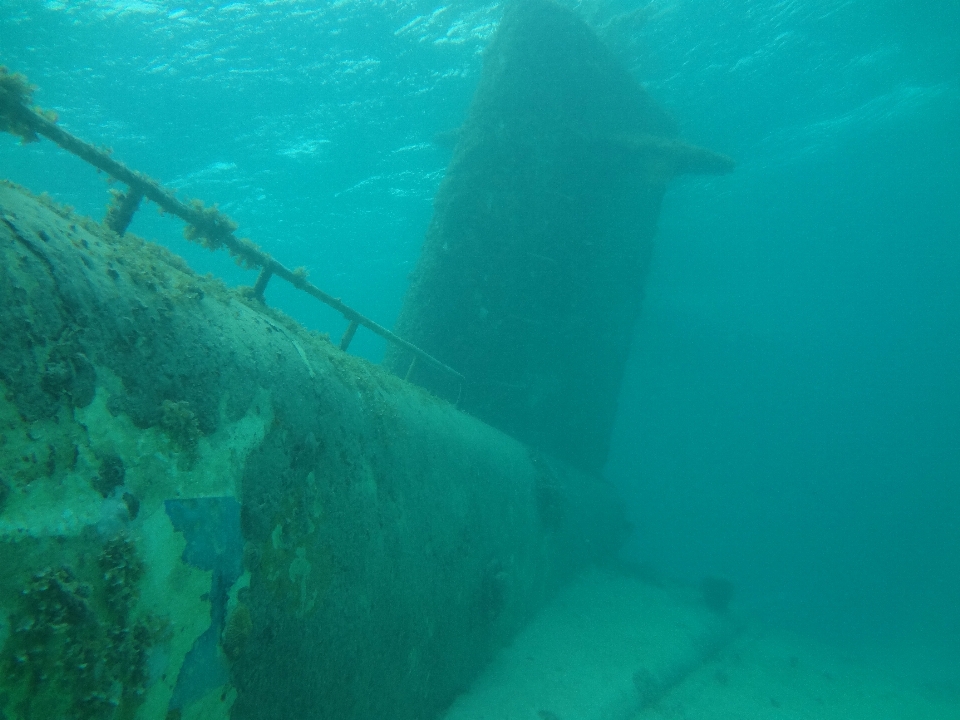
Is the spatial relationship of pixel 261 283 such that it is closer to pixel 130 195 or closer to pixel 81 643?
pixel 130 195

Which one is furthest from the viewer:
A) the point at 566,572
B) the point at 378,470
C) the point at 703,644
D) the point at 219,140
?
the point at 219,140

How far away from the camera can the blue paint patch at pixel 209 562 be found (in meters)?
2.24

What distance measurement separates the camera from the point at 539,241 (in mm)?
9211

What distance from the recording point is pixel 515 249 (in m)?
9.05

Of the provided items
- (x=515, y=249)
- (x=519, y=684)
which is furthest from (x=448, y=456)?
(x=515, y=249)

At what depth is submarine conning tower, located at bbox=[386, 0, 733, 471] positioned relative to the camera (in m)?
8.95

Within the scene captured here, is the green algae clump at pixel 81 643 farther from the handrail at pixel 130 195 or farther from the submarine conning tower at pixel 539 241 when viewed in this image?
the submarine conning tower at pixel 539 241

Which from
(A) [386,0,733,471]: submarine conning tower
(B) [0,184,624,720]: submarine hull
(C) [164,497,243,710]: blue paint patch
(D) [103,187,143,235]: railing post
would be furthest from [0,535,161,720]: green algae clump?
(A) [386,0,733,471]: submarine conning tower

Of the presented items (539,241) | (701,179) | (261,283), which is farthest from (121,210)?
(701,179)

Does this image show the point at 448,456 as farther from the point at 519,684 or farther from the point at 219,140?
the point at 219,140

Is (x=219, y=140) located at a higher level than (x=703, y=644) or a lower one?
higher

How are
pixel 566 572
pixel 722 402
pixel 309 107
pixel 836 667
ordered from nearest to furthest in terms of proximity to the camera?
pixel 566 572 < pixel 836 667 < pixel 309 107 < pixel 722 402

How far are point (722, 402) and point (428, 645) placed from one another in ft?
264

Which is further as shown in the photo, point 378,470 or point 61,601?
point 378,470
